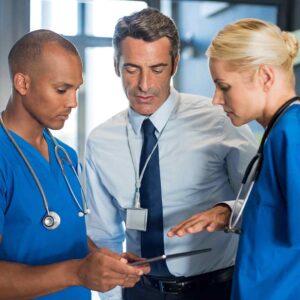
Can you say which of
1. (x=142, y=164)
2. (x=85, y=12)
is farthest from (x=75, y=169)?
A: (x=85, y=12)

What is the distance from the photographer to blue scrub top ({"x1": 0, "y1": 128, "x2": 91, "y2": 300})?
111 centimetres

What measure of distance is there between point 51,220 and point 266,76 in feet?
1.94

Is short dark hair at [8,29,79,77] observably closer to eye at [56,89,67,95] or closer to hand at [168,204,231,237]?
eye at [56,89,67,95]

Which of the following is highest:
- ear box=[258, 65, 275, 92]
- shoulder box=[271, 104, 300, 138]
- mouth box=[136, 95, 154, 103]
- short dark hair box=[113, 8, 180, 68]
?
short dark hair box=[113, 8, 180, 68]

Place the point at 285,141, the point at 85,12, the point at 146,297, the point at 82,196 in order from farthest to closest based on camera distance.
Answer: the point at 85,12, the point at 146,297, the point at 82,196, the point at 285,141

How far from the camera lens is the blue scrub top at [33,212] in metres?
1.11

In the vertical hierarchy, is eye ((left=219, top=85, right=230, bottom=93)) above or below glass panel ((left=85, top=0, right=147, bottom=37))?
below

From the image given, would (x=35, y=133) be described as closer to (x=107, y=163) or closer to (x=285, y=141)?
(x=107, y=163)

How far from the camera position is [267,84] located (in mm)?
1165

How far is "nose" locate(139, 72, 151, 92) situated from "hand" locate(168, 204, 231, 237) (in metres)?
0.44

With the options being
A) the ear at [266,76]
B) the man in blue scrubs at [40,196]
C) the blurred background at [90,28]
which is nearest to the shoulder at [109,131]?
the man in blue scrubs at [40,196]

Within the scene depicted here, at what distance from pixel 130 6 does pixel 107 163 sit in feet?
5.37

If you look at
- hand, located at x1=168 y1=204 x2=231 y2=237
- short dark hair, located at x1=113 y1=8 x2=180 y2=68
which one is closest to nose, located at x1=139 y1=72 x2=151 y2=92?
short dark hair, located at x1=113 y1=8 x2=180 y2=68

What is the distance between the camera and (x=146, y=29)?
1.55m
